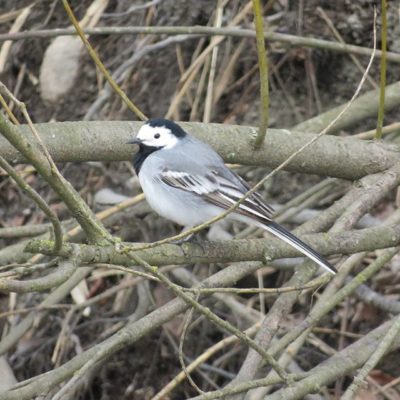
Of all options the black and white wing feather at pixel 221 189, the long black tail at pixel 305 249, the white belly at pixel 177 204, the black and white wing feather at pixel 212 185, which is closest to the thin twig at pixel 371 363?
the long black tail at pixel 305 249

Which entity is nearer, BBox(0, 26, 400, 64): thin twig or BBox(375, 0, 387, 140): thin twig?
BBox(375, 0, 387, 140): thin twig

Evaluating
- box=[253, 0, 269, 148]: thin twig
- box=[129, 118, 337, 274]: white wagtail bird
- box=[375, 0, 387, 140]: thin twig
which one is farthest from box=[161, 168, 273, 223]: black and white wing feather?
box=[375, 0, 387, 140]: thin twig

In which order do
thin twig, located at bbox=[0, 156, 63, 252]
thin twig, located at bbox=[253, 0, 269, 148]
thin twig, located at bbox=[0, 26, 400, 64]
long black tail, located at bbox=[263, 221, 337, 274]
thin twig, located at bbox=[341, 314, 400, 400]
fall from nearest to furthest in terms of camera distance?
thin twig, located at bbox=[0, 156, 63, 252] < thin twig, located at bbox=[253, 0, 269, 148] < thin twig, located at bbox=[341, 314, 400, 400] < long black tail, located at bbox=[263, 221, 337, 274] < thin twig, located at bbox=[0, 26, 400, 64]

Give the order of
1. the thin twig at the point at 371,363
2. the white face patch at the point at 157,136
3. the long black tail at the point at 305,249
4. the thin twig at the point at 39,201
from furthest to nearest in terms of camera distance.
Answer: the white face patch at the point at 157,136 → the long black tail at the point at 305,249 → the thin twig at the point at 371,363 → the thin twig at the point at 39,201

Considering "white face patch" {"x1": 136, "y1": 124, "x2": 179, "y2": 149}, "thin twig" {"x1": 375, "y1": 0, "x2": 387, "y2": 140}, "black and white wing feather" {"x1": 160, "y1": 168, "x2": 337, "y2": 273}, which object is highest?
"thin twig" {"x1": 375, "y1": 0, "x2": 387, "y2": 140}

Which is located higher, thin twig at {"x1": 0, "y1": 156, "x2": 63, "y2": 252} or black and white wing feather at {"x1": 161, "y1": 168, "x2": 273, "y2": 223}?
thin twig at {"x1": 0, "y1": 156, "x2": 63, "y2": 252}

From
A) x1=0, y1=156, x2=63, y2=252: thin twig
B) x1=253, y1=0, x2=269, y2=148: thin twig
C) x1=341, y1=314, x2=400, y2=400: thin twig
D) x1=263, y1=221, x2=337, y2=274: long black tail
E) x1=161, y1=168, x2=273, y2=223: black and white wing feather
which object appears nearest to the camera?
x1=0, y1=156, x2=63, y2=252: thin twig

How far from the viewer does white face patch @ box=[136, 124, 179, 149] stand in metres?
3.82

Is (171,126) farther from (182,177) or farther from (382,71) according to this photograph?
(382,71)

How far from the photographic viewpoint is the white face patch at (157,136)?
12.5 feet

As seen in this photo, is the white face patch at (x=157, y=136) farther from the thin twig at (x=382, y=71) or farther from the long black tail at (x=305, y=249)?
the thin twig at (x=382, y=71)

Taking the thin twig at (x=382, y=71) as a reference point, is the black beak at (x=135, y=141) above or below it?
below

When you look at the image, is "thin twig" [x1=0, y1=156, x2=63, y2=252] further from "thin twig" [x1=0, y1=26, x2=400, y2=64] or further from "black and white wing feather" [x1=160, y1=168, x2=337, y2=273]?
"thin twig" [x1=0, y1=26, x2=400, y2=64]

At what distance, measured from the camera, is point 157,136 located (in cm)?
388
